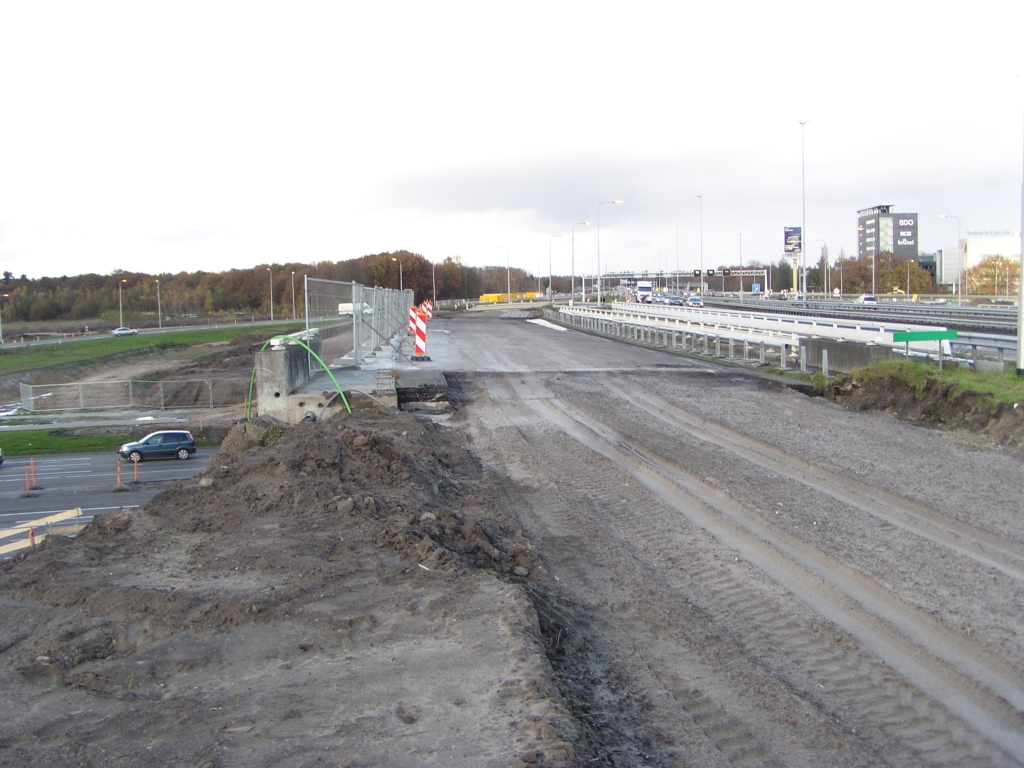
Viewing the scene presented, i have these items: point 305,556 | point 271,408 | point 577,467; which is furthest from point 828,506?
point 271,408

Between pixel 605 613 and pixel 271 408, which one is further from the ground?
pixel 271 408

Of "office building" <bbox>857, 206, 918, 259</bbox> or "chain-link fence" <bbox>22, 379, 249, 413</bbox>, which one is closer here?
"chain-link fence" <bbox>22, 379, 249, 413</bbox>

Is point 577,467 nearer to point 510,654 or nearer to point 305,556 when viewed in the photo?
point 305,556

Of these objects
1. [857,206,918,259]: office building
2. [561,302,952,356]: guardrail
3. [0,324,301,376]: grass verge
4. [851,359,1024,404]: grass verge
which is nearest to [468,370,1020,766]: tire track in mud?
[851,359,1024,404]: grass verge

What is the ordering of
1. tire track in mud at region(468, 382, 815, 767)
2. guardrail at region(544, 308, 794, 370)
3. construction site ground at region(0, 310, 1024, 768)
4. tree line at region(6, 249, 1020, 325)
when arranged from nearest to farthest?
1. construction site ground at region(0, 310, 1024, 768)
2. tire track in mud at region(468, 382, 815, 767)
3. guardrail at region(544, 308, 794, 370)
4. tree line at region(6, 249, 1020, 325)

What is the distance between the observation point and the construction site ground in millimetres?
4355

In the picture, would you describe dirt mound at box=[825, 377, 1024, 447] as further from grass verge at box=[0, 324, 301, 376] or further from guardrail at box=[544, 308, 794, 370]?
grass verge at box=[0, 324, 301, 376]

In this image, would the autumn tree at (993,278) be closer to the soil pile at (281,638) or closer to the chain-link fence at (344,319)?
the chain-link fence at (344,319)

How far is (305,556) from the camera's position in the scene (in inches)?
270

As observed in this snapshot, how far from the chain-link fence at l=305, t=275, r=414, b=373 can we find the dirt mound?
1176 cm

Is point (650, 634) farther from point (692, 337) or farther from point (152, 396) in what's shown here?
point (152, 396)

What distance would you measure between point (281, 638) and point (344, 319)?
16931 millimetres

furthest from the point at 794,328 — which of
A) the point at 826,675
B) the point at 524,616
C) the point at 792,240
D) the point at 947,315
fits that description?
the point at 792,240

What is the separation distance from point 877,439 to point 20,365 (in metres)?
63.8
